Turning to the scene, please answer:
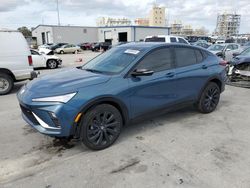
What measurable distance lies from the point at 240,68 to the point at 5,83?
8.21 metres

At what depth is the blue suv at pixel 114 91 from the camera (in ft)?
10.5

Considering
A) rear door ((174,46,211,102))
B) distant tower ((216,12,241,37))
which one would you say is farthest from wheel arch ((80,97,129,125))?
distant tower ((216,12,241,37))

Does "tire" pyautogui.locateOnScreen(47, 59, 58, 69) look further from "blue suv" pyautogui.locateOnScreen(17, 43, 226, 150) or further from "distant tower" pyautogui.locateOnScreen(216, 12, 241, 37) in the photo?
"distant tower" pyautogui.locateOnScreen(216, 12, 241, 37)

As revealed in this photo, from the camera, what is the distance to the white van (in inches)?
277

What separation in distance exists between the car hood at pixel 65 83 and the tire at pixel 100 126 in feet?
1.37

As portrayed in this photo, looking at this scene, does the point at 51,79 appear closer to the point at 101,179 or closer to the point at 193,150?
the point at 101,179

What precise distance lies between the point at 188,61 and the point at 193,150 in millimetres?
1975

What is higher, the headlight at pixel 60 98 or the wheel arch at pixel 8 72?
the headlight at pixel 60 98

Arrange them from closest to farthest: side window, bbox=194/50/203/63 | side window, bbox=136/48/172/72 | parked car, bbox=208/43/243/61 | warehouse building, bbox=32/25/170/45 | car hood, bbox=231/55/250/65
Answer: side window, bbox=136/48/172/72
side window, bbox=194/50/203/63
car hood, bbox=231/55/250/65
parked car, bbox=208/43/243/61
warehouse building, bbox=32/25/170/45

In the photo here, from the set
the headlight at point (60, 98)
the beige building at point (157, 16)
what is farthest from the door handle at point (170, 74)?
the beige building at point (157, 16)

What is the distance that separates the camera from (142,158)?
3.36 meters

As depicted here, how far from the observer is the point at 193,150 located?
3.59m

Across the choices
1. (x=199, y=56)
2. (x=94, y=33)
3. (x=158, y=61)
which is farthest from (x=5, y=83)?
(x=94, y=33)

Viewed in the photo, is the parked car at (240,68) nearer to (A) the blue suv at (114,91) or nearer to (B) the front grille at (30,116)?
(A) the blue suv at (114,91)
